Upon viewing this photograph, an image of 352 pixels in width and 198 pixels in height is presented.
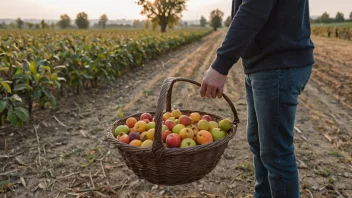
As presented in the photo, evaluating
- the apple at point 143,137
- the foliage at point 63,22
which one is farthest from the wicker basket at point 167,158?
the foliage at point 63,22

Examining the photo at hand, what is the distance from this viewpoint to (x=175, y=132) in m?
2.11

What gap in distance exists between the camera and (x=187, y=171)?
1.86 metres

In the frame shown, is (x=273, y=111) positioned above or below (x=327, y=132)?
above

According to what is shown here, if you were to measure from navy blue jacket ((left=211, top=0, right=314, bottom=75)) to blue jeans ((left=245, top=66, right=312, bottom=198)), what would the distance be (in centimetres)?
6

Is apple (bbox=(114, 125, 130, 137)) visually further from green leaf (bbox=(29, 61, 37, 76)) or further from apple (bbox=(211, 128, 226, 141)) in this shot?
green leaf (bbox=(29, 61, 37, 76))

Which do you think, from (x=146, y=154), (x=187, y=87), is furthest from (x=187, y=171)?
(x=187, y=87)

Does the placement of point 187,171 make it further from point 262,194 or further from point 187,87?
point 187,87

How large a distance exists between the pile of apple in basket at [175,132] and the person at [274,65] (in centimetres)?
35

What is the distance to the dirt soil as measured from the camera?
2967 mm

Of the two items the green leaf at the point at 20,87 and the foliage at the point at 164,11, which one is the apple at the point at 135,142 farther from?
the foliage at the point at 164,11

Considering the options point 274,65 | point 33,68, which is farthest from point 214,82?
point 33,68

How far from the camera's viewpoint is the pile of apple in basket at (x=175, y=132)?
1.94 meters

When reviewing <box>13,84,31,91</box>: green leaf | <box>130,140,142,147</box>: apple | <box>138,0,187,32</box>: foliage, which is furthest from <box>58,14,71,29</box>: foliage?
<box>130,140,142,147</box>: apple

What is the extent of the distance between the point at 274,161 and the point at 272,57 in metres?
0.62
